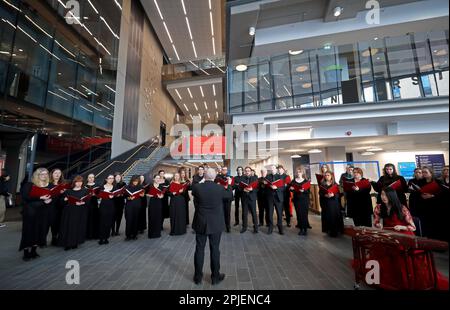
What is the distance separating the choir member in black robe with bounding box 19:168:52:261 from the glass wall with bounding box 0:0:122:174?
5.32 m

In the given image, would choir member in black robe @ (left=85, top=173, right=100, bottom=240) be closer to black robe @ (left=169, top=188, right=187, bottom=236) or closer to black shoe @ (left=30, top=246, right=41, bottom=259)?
black shoe @ (left=30, top=246, right=41, bottom=259)

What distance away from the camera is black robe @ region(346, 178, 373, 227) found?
516 centimetres

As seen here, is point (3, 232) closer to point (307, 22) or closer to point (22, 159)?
point (22, 159)

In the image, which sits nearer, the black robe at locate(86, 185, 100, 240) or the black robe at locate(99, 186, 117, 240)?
the black robe at locate(99, 186, 117, 240)

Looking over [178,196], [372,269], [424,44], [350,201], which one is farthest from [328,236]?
[424,44]

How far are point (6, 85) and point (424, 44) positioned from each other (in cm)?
1504

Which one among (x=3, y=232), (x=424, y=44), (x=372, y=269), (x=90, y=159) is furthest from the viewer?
(x=90, y=159)

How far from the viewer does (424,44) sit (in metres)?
6.58

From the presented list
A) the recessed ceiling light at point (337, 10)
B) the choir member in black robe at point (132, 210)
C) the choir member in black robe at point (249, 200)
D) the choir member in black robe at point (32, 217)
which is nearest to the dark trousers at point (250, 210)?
the choir member in black robe at point (249, 200)

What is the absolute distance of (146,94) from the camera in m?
17.7

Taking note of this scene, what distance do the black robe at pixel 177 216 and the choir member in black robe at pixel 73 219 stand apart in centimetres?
215

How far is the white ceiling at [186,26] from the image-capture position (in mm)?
14844

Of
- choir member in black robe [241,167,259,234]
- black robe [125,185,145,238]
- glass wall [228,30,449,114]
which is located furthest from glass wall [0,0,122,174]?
choir member in black robe [241,167,259,234]

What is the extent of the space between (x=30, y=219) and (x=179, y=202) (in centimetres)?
320
